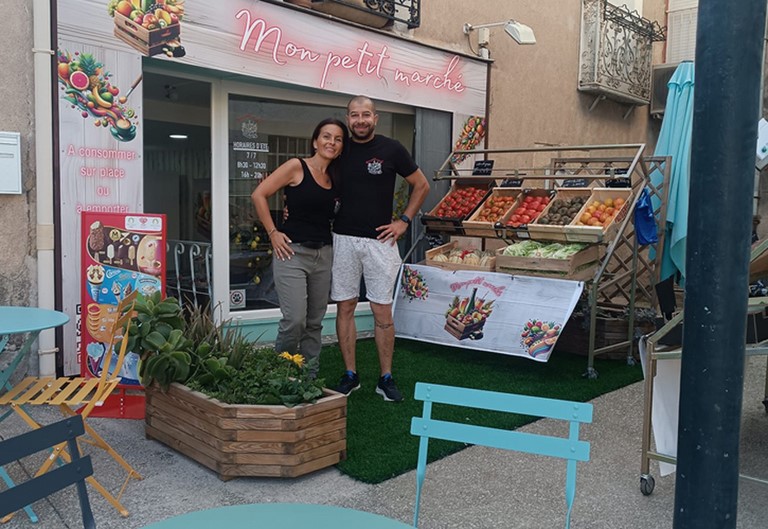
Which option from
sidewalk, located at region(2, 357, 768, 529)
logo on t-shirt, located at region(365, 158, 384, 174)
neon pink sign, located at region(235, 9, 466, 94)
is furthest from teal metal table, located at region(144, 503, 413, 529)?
neon pink sign, located at region(235, 9, 466, 94)

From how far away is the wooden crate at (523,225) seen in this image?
21.1ft

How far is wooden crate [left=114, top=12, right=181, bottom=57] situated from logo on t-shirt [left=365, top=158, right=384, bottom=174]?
1993 millimetres

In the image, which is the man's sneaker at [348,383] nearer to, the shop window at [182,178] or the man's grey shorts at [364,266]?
the man's grey shorts at [364,266]

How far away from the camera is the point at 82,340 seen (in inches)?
183

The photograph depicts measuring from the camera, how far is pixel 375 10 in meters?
7.04

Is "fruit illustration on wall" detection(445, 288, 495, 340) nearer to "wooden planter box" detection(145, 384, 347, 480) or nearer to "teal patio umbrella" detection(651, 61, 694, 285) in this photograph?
"teal patio umbrella" detection(651, 61, 694, 285)

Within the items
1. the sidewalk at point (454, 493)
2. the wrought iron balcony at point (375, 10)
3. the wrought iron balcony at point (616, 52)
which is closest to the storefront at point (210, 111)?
the wrought iron balcony at point (375, 10)

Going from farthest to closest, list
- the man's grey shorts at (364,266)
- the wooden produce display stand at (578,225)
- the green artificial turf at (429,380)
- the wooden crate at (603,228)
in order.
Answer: the wooden produce display stand at (578,225) → the wooden crate at (603,228) → the man's grey shorts at (364,266) → the green artificial turf at (429,380)

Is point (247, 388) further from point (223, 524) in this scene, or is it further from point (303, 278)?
point (223, 524)

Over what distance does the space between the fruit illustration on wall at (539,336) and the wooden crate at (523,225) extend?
0.95m

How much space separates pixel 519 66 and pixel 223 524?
329 inches

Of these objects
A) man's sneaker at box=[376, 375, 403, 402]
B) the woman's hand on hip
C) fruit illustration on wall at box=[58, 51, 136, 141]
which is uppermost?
fruit illustration on wall at box=[58, 51, 136, 141]

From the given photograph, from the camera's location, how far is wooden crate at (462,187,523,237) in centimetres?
664

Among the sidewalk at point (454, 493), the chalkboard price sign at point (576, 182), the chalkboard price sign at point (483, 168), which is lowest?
the sidewalk at point (454, 493)
